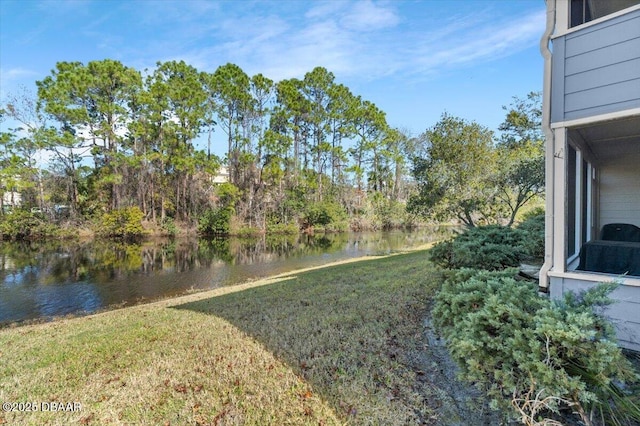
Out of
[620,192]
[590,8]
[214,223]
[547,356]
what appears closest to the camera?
[547,356]

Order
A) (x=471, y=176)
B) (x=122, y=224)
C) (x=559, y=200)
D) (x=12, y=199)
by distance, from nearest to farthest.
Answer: (x=559, y=200) < (x=471, y=176) < (x=122, y=224) < (x=12, y=199)

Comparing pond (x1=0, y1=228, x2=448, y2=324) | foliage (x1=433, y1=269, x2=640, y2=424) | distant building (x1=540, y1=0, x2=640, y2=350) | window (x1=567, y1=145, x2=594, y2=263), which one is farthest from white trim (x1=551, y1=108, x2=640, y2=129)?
pond (x1=0, y1=228, x2=448, y2=324)

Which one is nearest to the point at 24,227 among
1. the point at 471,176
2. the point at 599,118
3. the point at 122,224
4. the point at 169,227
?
the point at 122,224

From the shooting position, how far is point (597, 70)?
2.88 metres

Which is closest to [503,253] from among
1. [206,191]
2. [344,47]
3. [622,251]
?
[622,251]

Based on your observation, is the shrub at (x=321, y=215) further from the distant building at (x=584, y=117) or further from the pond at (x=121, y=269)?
the distant building at (x=584, y=117)

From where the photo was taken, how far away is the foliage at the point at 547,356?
1.65m

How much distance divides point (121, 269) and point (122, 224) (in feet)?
36.8

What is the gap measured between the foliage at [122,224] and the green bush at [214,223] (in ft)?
12.8

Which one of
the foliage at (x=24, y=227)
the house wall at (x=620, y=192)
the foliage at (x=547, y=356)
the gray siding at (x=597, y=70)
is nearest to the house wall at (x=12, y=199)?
the foliage at (x=24, y=227)

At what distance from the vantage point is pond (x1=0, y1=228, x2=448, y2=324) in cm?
776

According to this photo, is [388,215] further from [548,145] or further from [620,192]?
[548,145]

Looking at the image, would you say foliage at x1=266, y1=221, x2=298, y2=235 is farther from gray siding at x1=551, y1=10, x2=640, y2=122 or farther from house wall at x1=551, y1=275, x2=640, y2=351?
house wall at x1=551, y1=275, x2=640, y2=351

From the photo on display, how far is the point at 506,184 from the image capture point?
8.56 m
